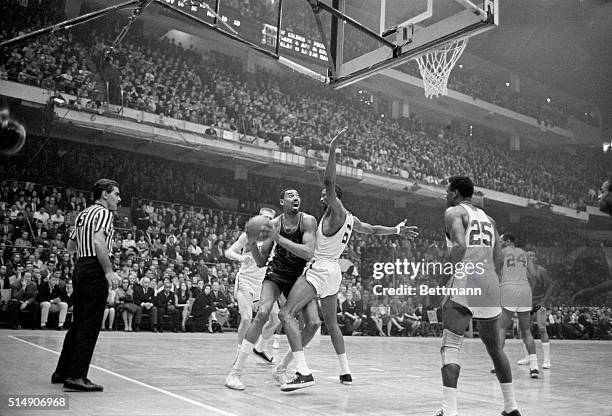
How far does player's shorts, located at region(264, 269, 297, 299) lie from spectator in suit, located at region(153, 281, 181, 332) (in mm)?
9123

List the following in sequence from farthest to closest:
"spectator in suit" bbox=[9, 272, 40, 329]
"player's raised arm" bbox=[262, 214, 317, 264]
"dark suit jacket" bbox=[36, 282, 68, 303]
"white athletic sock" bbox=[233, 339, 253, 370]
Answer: "dark suit jacket" bbox=[36, 282, 68, 303], "spectator in suit" bbox=[9, 272, 40, 329], "white athletic sock" bbox=[233, 339, 253, 370], "player's raised arm" bbox=[262, 214, 317, 264]

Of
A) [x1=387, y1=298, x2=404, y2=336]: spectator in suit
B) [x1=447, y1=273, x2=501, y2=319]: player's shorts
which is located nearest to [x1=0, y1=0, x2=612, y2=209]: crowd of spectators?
[x1=387, y1=298, x2=404, y2=336]: spectator in suit

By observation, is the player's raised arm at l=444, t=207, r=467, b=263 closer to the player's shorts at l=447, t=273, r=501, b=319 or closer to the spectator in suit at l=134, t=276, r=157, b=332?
the player's shorts at l=447, t=273, r=501, b=319

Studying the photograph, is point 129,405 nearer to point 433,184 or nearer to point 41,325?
point 41,325

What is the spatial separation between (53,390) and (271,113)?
2075cm

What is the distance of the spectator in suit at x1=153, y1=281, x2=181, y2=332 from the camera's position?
46.8 ft

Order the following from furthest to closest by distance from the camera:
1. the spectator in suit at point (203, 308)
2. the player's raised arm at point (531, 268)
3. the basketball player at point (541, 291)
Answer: the spectator in suit at point (203, 308) → the basketball player at point (541, 291) → the player's raised arm at point (531, 268)

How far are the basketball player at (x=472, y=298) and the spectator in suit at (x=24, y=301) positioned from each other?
10931 mm

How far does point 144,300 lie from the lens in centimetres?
1412

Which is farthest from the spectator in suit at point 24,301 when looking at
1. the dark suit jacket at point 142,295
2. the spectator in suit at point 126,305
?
the dark suit jacket at point 142,295

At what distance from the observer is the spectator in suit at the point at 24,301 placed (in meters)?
12.3

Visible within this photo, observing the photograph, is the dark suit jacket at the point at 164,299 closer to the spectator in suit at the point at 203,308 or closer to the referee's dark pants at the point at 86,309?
the spectator in suit at the point at 203,308

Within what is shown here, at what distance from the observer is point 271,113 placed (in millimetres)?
24734

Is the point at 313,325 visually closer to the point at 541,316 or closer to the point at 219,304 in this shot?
the point at 541,316
